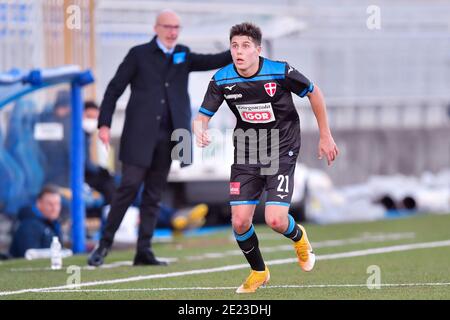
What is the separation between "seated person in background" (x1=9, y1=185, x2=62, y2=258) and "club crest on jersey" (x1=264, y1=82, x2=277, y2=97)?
16.7 feet

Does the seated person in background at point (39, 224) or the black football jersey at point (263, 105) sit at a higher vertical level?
the black football jersey at point (263, 105)

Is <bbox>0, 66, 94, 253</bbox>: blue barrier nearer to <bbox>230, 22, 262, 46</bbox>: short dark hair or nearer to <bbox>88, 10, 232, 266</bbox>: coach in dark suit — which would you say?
<bbox>88, 10, 232, 266</bbox>: coach in dark suit

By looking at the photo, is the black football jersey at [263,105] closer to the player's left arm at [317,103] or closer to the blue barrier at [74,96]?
the player's left arm at [317,103]

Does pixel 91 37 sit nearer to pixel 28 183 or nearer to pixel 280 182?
pixel 28 183

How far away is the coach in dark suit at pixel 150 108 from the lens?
10836 mm

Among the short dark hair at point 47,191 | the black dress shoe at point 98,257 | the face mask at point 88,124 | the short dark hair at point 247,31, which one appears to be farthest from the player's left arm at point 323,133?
the face mask at point 88,124

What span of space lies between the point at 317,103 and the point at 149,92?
2613 millimetres

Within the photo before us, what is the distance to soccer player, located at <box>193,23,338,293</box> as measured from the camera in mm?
8492

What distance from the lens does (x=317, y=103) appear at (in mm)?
8664

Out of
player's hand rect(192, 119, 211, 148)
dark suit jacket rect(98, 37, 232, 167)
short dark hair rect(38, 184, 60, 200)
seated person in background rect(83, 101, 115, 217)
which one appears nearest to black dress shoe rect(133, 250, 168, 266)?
dark suit jacket rect(98, 37, 232, 167)

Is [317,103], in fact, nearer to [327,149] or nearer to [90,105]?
[327,149]

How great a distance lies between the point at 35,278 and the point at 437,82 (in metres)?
15.9

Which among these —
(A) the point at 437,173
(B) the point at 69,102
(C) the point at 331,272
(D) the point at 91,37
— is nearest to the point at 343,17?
(A) the point at 437,173

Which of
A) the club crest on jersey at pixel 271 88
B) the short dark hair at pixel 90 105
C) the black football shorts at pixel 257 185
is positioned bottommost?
the black football shorts at pixel 257 185
